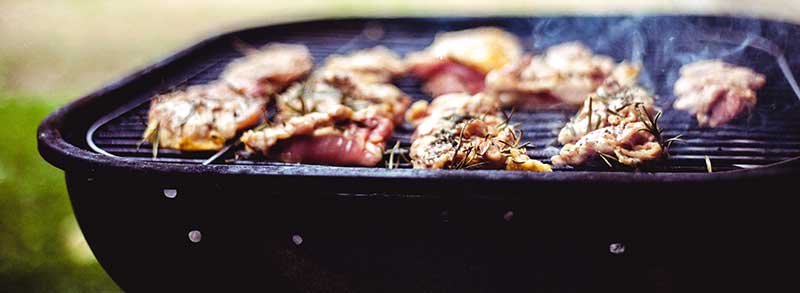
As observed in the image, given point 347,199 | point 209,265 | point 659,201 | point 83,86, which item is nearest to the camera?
point 659,201

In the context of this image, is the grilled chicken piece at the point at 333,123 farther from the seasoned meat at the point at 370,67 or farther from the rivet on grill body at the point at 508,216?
the rivet on grill body at the point at 508,216

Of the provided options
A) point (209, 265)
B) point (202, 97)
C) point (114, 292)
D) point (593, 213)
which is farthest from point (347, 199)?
point (114, 292)

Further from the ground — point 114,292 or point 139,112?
point 139,112

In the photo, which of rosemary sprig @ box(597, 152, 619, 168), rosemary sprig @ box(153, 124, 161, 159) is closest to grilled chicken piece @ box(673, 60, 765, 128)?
rosemary sprig @ box(597, 152, 619, 168)

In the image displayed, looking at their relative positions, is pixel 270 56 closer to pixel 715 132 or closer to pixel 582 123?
pixel 582 123

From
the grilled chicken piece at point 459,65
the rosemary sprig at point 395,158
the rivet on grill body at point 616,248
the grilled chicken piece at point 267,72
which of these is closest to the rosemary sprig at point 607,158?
the rivet on grill body at point 616,248

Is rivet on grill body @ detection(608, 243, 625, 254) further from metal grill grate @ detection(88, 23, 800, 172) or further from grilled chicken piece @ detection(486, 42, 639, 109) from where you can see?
grilled chicken piece @ detection(486, 42, 639, 109)

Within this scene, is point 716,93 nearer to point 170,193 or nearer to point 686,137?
point 686,137
